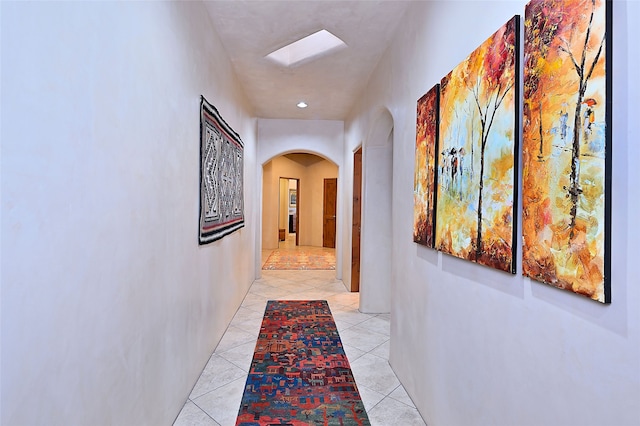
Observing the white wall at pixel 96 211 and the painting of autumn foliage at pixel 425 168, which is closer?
the white wall at pixel 96 211

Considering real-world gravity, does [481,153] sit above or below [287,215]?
above

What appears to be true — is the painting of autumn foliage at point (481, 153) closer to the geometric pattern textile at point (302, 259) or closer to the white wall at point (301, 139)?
the white wall at point (301, 139)

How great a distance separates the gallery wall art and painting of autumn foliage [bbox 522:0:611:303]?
197cm

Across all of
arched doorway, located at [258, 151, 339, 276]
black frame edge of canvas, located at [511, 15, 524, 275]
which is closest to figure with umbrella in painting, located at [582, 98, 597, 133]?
black frame edge of canvas, located at [511, 15, 524, 275]

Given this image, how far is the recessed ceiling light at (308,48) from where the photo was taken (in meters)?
3.17

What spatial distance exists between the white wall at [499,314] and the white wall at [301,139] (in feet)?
10.4

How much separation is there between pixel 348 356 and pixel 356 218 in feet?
7.70

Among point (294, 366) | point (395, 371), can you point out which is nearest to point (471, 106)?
point (395, 371)

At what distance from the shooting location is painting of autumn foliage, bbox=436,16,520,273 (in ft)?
3.92

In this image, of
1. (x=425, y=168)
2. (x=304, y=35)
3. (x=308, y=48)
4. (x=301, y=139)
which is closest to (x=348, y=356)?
(x=425, y=168)

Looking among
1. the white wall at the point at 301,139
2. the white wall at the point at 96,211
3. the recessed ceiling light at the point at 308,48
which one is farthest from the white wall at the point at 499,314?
the white wall at the point at 301,139

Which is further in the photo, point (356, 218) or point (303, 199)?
point (303, 199)

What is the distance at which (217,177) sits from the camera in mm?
2834

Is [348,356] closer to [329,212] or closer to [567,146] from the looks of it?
[567,146]
